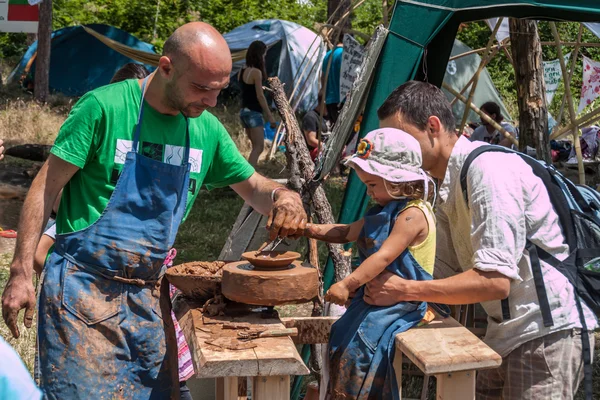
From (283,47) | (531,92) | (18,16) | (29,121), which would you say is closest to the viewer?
(531,92)

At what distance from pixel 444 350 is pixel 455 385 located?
13 cm

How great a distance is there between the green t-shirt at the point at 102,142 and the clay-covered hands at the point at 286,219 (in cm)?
47

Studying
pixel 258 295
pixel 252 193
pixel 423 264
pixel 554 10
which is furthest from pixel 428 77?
pixel 258 295

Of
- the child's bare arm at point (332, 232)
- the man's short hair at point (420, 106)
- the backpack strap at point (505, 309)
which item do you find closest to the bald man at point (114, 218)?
the child's bare arm at point (332, 232)

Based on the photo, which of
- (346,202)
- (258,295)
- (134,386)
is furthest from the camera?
(346,202)

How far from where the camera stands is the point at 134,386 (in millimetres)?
3295

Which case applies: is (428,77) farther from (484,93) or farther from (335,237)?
(484,93)

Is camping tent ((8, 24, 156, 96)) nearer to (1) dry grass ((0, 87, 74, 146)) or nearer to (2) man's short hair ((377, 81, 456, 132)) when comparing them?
(1) dry grass ((0, 87, 74, 146))

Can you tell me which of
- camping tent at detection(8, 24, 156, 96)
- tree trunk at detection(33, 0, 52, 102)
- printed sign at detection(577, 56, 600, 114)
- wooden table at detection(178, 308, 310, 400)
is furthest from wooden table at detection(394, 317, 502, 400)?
camping tent at detection(8, 24, 156, 96)

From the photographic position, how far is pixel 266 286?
9.88 ft

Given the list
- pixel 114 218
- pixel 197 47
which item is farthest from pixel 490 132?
pixel 114 218

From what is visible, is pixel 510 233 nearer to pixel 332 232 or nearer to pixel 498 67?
pixel 332 232

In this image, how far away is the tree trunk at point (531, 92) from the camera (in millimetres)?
6309

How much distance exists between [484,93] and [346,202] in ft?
37.4
